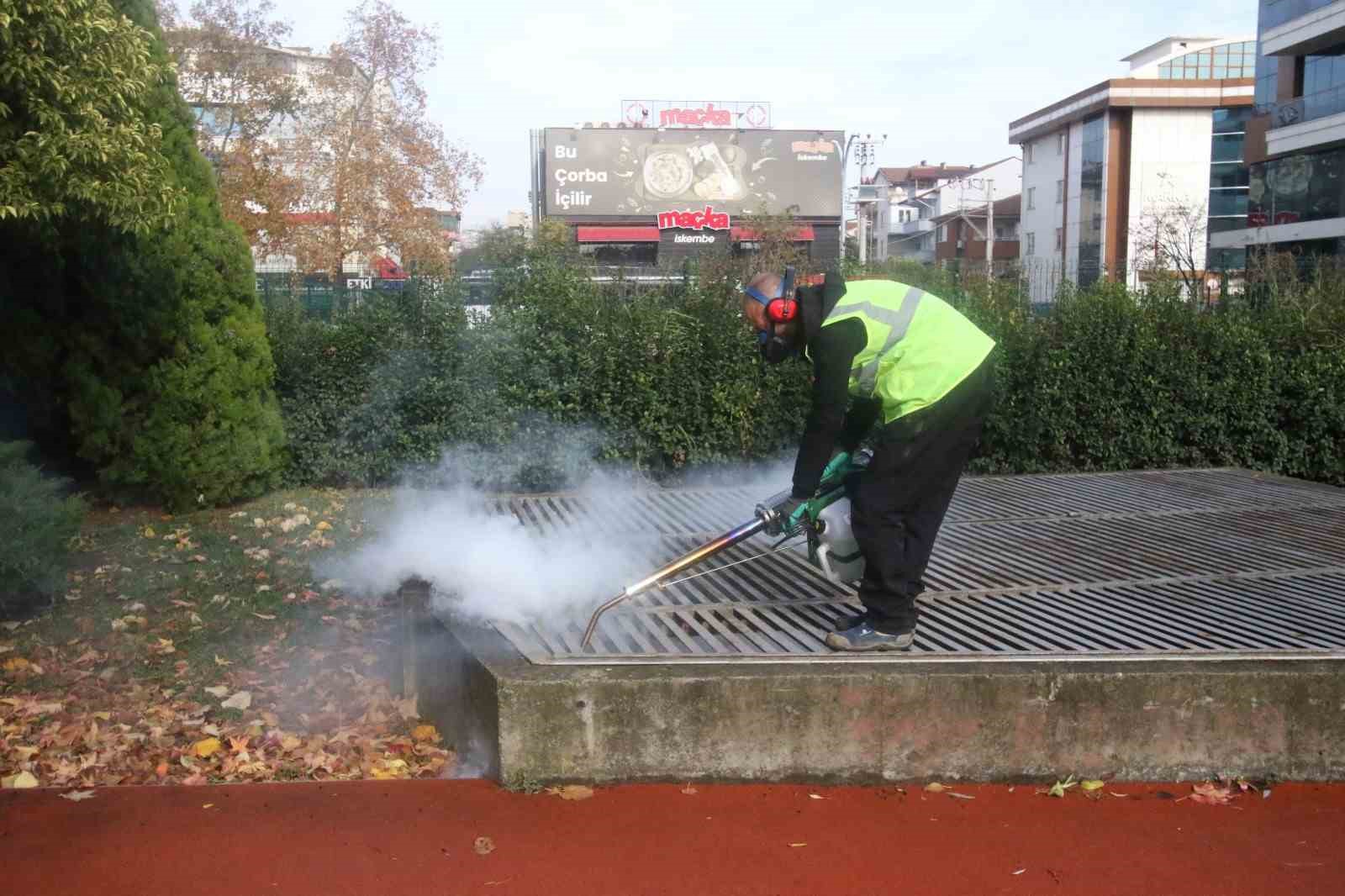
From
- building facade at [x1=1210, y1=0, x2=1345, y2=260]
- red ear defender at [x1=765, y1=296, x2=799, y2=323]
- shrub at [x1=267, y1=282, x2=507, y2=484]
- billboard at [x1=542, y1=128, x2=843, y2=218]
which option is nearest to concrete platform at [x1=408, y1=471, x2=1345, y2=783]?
red ear defender at [x1=765, y1=296, x2=799, y2=323]

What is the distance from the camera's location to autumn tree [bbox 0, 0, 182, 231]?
5.65 m

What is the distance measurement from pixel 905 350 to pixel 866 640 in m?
1.25

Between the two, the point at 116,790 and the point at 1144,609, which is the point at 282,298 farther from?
the point at 1144,609

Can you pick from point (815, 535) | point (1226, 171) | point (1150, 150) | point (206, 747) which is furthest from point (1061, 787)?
point (1226, 171)

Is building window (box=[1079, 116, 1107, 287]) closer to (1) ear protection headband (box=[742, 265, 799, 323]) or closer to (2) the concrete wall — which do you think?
(2) the concrete wall

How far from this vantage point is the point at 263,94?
81.1 ft

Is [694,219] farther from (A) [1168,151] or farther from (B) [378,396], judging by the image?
(B) [378,396]

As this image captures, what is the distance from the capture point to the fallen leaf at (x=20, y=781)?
15.1 ft

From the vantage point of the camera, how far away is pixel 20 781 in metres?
4.64

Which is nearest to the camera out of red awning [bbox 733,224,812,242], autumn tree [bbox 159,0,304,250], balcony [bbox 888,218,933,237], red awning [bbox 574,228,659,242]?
autumn tree [bbox 159,0,304,250]

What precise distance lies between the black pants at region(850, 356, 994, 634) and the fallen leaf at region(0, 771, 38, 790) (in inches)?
137

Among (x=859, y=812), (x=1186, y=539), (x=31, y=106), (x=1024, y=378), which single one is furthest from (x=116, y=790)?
(x=1024, y=378)

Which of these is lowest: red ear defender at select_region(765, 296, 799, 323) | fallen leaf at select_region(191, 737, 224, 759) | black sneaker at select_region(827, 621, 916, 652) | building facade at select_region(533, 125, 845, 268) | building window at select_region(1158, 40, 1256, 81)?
fallen leaf at select_region(191, 737, 224, 759)

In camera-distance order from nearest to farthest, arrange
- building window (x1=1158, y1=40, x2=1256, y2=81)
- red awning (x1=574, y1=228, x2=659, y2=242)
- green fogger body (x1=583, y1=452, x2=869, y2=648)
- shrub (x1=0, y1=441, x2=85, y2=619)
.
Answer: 1. green fogger body (x1=583, y1=452, x2=869, y2=648)
2. shrub (x1=0, y1=441, x2=85, y2=619)
3. red awning (x1=574, y1=228, x2=659, y2=242)
4. building window (x1=1158, y1=40, x2=1256, y2=81)
